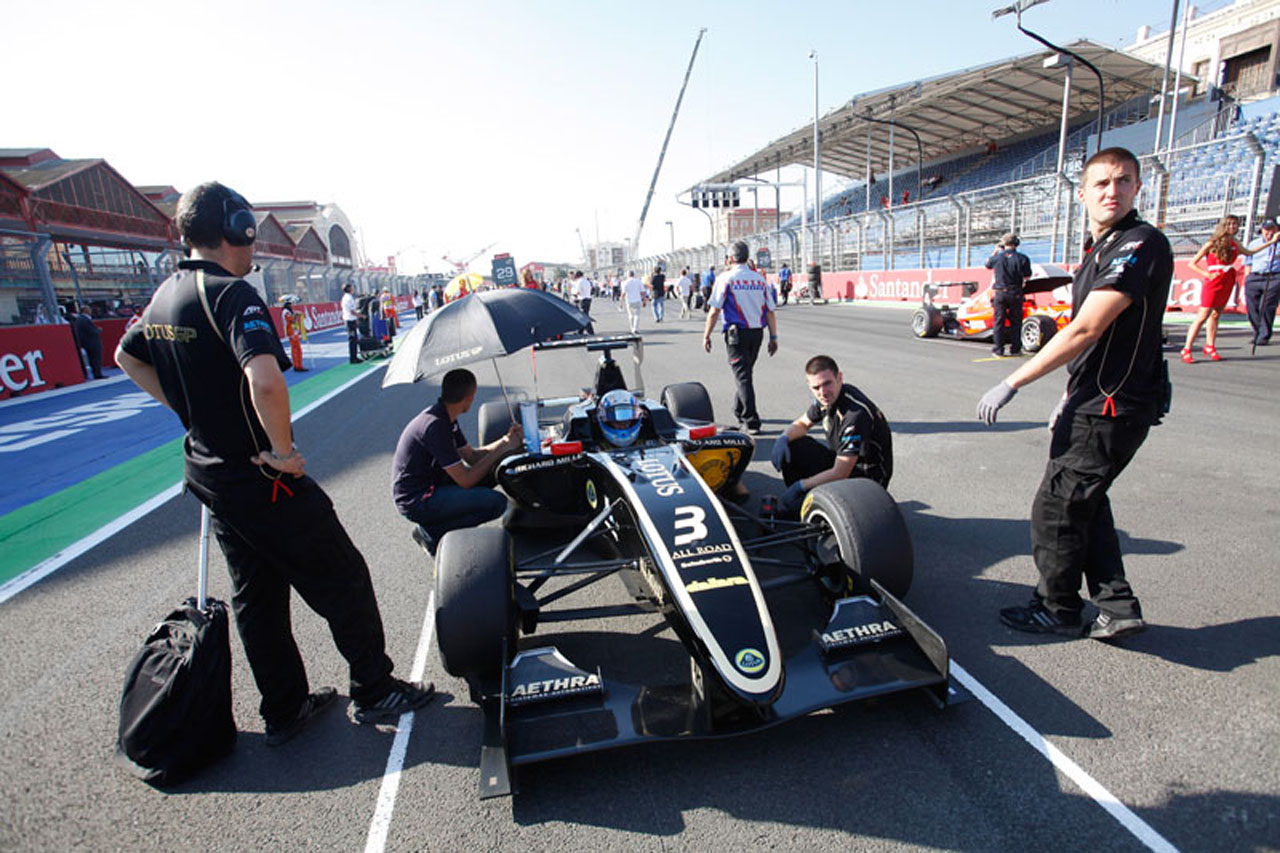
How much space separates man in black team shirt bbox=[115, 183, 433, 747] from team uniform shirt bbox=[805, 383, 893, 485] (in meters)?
2.58

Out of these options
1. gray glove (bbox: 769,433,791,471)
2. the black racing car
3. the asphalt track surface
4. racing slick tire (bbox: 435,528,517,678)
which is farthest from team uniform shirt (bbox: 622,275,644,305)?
racing slick tire (bbox: 435,528,517,678)

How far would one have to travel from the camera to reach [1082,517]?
9.16ft

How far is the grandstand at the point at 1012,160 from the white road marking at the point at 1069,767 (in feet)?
47.9

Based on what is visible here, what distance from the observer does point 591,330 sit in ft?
13.9

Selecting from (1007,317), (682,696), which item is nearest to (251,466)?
(682,696)

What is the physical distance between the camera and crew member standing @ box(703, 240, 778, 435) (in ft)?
21.5

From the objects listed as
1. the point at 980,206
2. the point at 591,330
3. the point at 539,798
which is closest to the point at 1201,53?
the point at 980,206

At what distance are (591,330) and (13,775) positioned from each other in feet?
10.8

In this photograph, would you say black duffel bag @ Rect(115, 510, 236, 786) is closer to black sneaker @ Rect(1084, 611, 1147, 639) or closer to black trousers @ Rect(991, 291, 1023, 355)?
black sneaker @ Rect(1084, 611, 1147, 639)

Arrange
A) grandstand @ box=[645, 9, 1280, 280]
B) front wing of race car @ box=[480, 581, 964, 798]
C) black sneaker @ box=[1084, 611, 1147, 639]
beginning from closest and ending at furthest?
front wing of race car @ box=[480, 581, 964, 798] → black sneaker @ box=[1084, 611, 1147, 639] → grandstand @ box=[645, 9, 1280, 280]

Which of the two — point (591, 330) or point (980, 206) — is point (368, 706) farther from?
point (980, 206)

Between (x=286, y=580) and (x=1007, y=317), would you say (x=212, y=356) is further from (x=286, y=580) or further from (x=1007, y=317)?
(x=1007, y=317)

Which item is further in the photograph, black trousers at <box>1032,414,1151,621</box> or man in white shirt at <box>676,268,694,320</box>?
man in white shirt at <box>676,268,694,320</box>

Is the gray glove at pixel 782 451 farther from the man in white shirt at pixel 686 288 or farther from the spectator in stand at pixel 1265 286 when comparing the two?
the man in white shirt at pixel 686 288
